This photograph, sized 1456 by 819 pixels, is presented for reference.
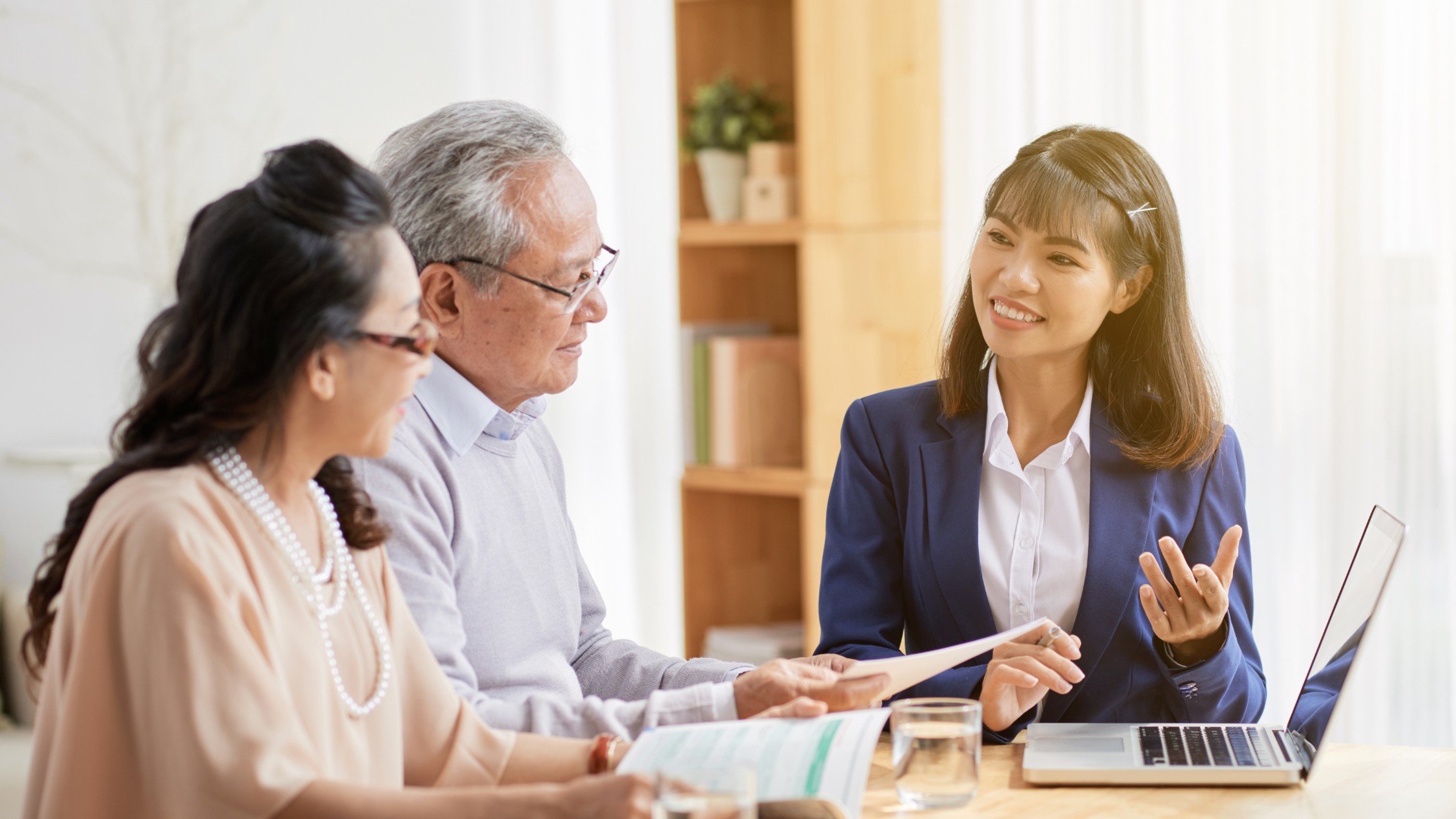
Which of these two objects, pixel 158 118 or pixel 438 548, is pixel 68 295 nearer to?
pixel 158 118

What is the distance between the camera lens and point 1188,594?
61.2 inches

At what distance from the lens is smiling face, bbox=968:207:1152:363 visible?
5.70ft

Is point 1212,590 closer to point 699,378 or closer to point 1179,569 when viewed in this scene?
point 1179,569

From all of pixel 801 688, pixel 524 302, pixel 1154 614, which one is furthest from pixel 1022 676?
pixel 524 302

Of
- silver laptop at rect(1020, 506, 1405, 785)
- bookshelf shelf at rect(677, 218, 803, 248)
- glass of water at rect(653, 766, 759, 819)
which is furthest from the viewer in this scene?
bookshelf shelf at rect(677, 218, 803, 248)

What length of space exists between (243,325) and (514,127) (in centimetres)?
61

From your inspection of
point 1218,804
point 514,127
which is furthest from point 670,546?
point 1218,804

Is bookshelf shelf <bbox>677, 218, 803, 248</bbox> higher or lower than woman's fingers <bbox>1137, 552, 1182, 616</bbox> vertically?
higher

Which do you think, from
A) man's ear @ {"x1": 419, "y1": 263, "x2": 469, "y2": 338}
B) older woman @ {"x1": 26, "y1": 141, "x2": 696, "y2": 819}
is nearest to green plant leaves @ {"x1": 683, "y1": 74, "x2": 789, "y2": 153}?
man's ear @ {"x1": 419, "y1": 263, "x2": 469, "y2": 338}

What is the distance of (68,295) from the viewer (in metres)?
3.64

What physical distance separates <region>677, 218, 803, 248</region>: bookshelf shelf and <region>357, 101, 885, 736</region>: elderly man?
1476mm

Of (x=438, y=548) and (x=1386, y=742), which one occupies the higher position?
(x=438, y=548)

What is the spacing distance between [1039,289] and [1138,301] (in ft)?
0.69

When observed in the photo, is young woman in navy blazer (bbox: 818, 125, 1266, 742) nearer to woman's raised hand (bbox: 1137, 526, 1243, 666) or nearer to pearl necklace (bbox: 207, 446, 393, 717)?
woman's raised hand (bbox: 1137, 526, 1243, 666)
